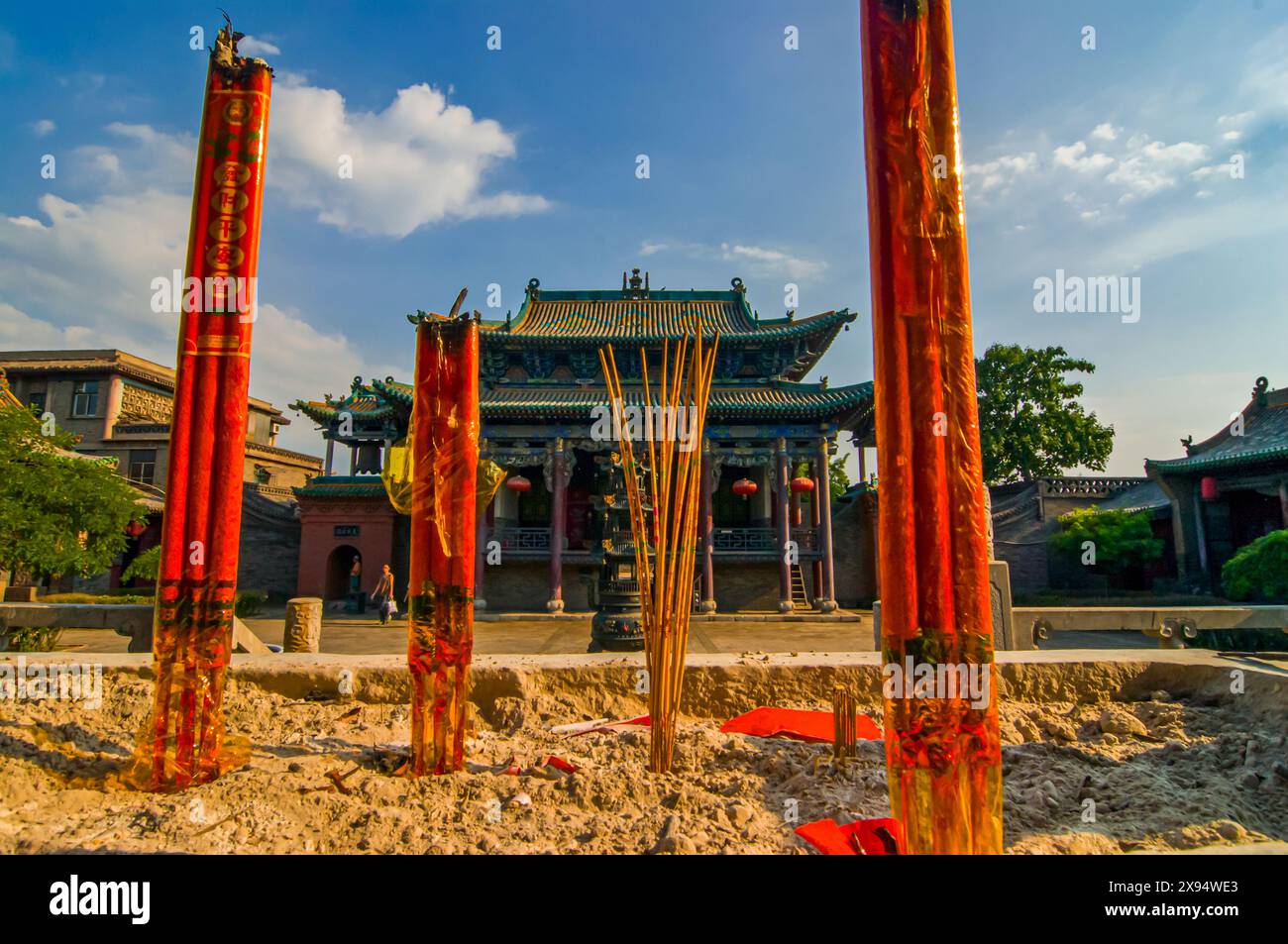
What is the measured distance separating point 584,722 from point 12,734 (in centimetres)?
284

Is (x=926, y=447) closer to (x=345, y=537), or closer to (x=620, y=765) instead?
(x=620, y=765)

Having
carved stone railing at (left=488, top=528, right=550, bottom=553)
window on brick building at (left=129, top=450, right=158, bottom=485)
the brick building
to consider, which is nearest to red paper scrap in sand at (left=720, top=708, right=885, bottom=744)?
carved stone railing at (left=488, top=528, right=550, bottom=553)

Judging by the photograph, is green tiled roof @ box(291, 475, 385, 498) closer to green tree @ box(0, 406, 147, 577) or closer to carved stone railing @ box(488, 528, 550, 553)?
carved stone railing @ box(488, 528, 550, 553)

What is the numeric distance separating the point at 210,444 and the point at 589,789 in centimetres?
229

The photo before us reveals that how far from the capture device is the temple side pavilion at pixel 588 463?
562 inches

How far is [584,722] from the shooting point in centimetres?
378

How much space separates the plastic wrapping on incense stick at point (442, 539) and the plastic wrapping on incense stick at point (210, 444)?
0.78 meters

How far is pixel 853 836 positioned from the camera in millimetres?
2242

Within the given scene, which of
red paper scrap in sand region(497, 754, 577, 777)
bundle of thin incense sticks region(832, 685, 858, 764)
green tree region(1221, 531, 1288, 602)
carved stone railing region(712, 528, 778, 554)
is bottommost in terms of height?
red paper scrap in sand region(497, 754, 577, 777)

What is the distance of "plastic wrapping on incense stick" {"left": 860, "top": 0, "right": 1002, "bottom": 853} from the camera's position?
1898 millimetres

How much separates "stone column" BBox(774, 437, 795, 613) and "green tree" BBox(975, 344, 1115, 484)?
437 inches

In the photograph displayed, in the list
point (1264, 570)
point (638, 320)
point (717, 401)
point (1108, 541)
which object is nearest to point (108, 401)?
point (638, 320)

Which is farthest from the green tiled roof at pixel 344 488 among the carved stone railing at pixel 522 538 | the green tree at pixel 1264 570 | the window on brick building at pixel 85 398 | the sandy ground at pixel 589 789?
the green tree at pixel 1264 570
